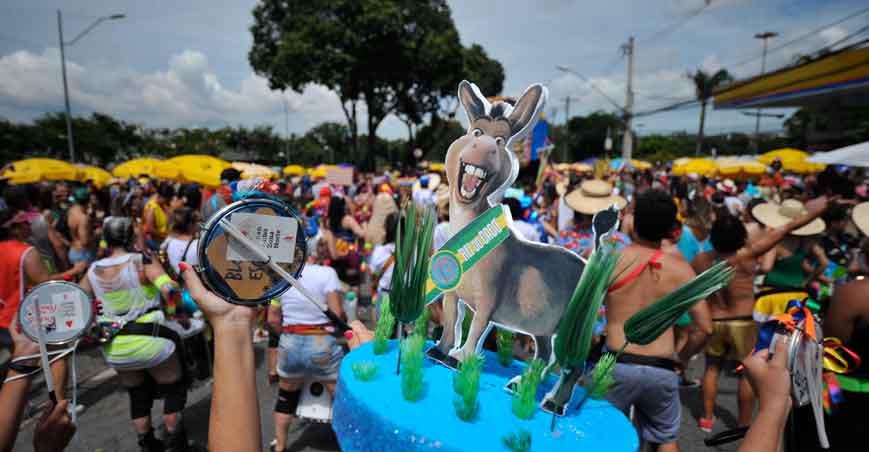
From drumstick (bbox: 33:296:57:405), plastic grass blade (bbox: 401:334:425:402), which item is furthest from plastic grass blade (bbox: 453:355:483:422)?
drumstick (bbox: 33:296:57:405)

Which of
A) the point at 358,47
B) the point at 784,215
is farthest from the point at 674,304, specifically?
the point at 358,47

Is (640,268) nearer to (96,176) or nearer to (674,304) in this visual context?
(674,304)

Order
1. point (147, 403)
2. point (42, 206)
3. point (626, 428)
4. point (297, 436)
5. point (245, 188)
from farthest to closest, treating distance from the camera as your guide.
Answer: point (42, 206), point (297, 436), point (147, 403), point (626, 428), point (245, 188)

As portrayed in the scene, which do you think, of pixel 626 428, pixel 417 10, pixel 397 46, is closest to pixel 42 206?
pixel 626 428

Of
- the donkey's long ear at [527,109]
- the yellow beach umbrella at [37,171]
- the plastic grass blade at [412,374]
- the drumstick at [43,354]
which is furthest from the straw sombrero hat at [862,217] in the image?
the yellow beach umbrella at [37,171]

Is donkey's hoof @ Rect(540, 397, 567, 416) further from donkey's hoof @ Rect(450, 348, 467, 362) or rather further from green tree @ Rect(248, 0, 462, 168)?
green tree @ Rect(248, 0, 462, 168)

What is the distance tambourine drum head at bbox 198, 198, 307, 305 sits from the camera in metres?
1.29

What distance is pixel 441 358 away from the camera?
7.52 ft

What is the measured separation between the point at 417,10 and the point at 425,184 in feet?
56.3

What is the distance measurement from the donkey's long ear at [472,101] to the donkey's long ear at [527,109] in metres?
0.16

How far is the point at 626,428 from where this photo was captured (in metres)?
1.78

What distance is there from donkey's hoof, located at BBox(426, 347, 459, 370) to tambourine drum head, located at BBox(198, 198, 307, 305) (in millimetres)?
1088

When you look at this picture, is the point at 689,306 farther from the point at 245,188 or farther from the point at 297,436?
the point at 297,436

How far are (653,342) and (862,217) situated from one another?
139cm
